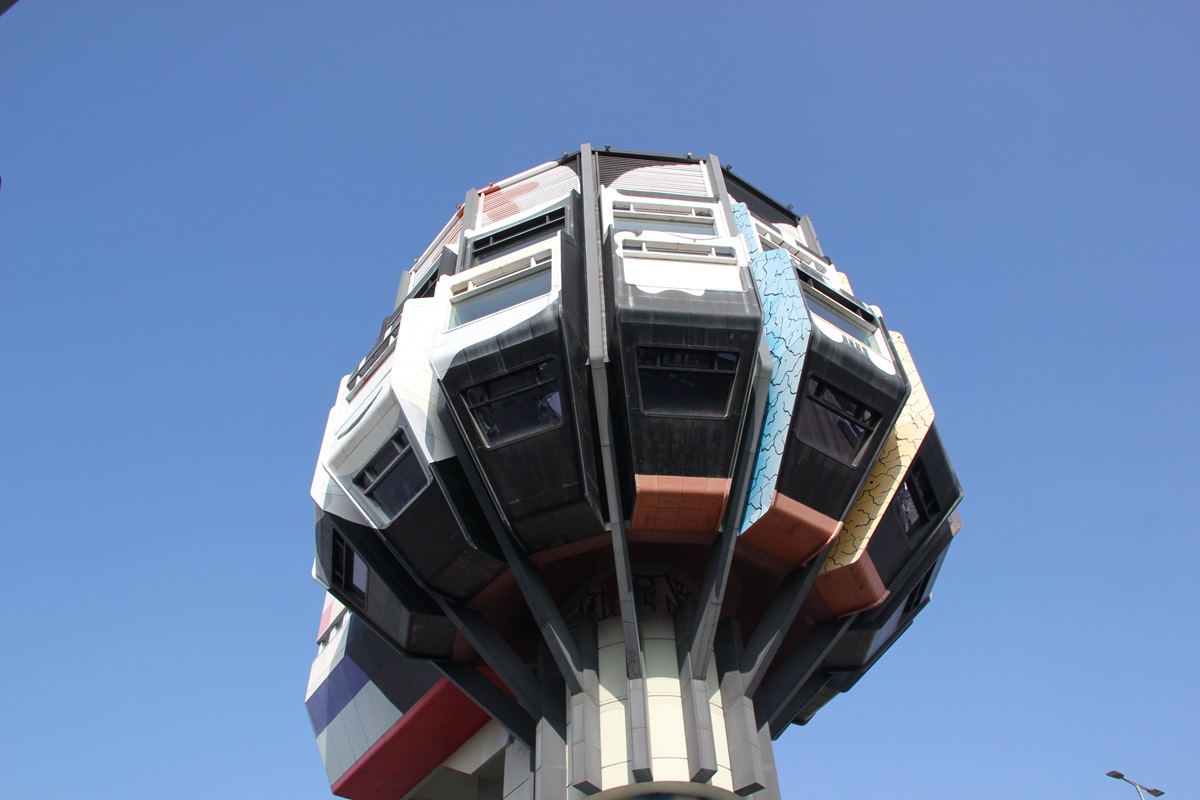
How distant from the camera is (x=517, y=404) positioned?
85.4 feet

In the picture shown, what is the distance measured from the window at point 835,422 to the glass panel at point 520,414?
685 centimetres

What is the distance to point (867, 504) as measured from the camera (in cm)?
2888

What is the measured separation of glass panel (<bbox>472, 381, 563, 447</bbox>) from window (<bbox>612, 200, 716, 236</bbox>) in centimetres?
870

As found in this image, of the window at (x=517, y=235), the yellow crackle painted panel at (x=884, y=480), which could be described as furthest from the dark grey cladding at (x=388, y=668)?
the yellow crackle painted panel at (x=884, y=480)

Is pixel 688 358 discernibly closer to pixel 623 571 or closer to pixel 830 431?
pixel 830 431

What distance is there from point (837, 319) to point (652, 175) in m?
10.5

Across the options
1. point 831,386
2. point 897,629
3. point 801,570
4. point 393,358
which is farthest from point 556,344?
point 897,629

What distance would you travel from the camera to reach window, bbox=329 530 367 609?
1242 inches

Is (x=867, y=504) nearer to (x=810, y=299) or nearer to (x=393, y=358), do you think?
(x=810, y=299)

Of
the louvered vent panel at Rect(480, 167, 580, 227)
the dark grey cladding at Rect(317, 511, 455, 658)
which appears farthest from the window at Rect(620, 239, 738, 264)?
the dark grey cladding at Rect(317, 511, 455, 658)

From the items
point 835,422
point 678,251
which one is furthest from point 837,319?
point 678,251

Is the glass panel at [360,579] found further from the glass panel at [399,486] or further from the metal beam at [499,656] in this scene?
the glass panel at [399,486]

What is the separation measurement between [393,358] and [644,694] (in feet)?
39.2

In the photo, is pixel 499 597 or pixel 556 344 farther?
pixel 499 597
